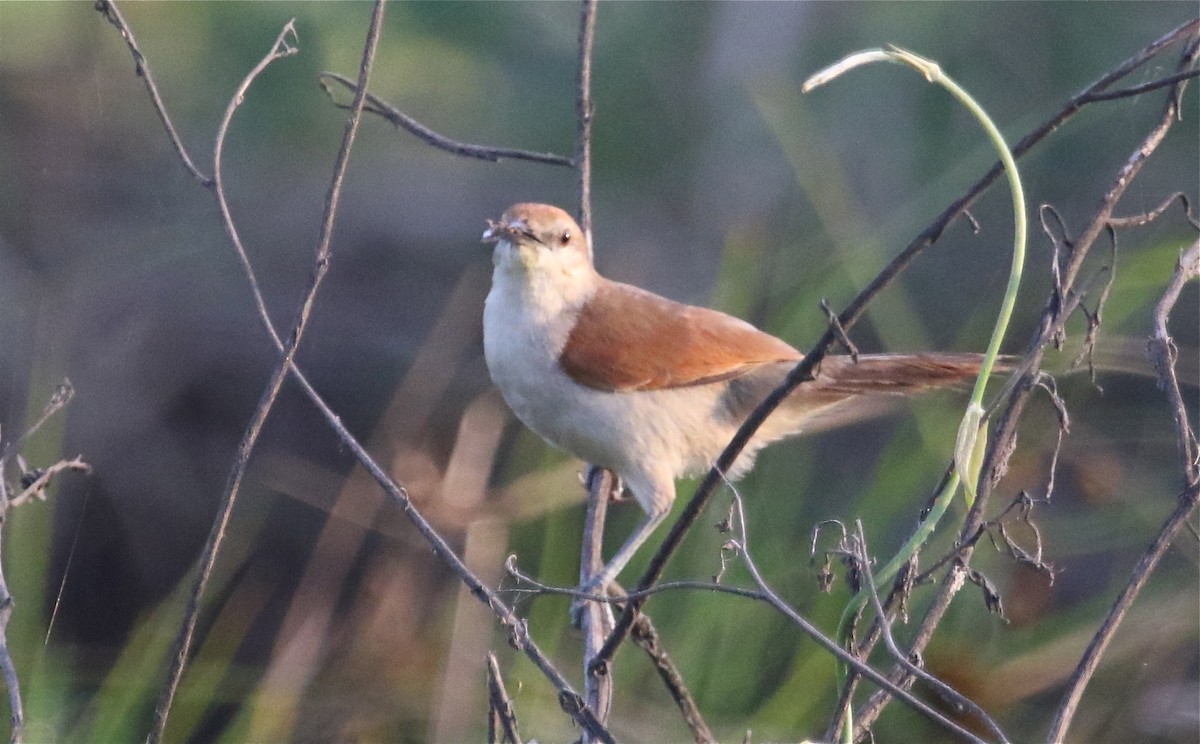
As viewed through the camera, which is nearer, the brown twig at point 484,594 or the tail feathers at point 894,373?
the brown twig at point 484,594

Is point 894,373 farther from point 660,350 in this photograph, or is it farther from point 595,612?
point 595,612

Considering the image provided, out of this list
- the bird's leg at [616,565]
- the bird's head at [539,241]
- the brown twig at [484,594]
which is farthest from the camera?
the bird's head at [539,241]

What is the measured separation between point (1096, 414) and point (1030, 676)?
1185 millimetres

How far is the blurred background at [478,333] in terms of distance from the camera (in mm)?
3186

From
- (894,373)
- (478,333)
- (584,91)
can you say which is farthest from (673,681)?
(478,333)

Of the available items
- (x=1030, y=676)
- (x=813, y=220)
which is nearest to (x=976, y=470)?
(x=1030, y=676)

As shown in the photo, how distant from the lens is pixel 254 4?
5410 millimetres

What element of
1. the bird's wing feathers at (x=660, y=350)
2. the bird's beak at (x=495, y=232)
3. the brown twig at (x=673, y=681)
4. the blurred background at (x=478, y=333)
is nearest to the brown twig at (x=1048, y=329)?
the brown twig at (x=673, y=681)

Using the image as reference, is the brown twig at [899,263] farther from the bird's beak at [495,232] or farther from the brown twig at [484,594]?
the bird's beak at [495,232]

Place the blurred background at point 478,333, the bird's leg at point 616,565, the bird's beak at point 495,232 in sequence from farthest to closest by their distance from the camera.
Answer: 1. the blurred background at point 478,333
2. the bird's beak at point 495,232
3. the bird's leg at point 616,565

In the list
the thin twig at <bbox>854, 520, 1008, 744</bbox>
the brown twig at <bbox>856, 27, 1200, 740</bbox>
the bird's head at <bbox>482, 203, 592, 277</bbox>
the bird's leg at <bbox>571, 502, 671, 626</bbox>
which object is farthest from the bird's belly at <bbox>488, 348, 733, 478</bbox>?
the thin twig at <bbox>854, 520, 1008, 744</bbox>

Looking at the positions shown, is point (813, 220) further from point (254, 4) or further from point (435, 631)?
point (254, 4)

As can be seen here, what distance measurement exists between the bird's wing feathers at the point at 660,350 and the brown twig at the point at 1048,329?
114 centimetres

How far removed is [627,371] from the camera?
9.24ft
